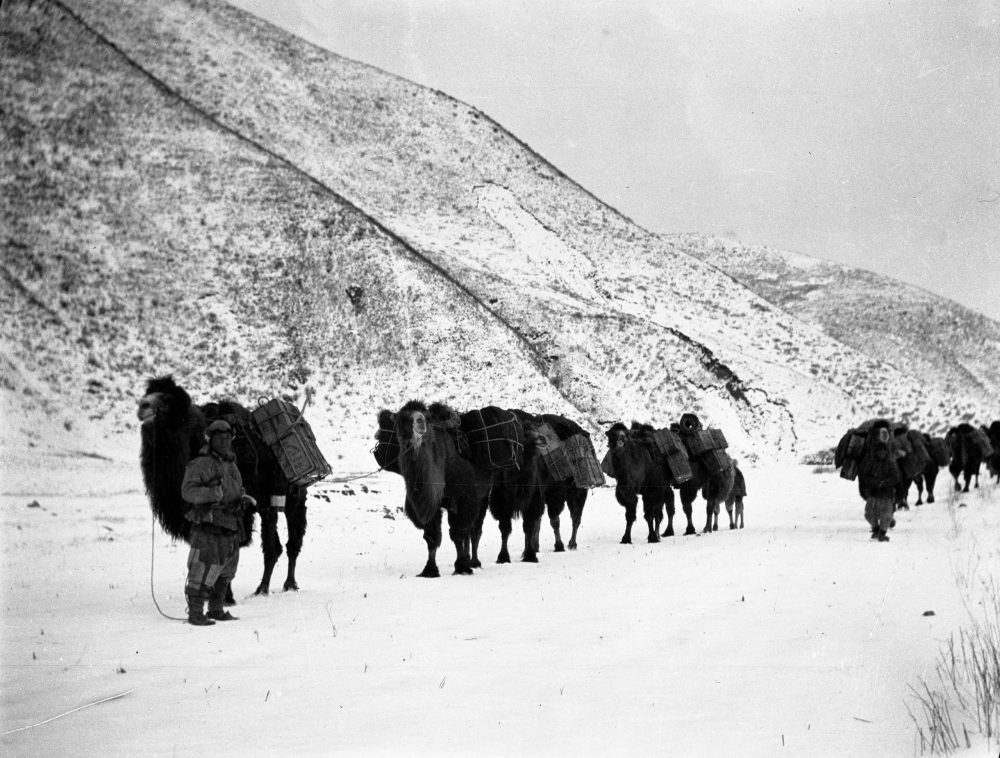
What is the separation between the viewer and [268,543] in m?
11.6

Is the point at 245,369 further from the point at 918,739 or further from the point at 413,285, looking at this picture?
the point at 918,739

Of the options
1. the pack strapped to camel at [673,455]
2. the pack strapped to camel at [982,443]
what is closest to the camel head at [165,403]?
the pack strapped to camel at [673,455]

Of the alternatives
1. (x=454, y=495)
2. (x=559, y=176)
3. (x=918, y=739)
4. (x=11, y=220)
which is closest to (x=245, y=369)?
(x=11, y=220)

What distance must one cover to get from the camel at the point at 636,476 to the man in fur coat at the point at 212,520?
10183 mm

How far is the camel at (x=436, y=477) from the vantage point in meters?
12.6

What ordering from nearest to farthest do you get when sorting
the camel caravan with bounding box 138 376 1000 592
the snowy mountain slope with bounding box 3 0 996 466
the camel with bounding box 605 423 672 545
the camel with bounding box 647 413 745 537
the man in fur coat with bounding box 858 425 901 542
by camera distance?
the camel caravan with bounding box 138 376 1000 592
the man in fur coat with bounding box 858 425 901 542
the camel with bounding box 605 423 672 545
the camel with bounding box 647 413 745 537
the snowy mountain slope with bounding box 3 0 996 466

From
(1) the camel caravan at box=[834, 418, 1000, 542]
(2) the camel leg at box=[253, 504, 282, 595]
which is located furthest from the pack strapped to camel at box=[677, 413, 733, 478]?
(2) the camel leg at box=[253, 504, 282, 595]

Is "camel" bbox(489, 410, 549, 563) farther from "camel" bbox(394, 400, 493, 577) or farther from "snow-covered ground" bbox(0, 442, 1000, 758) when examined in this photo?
"camel" bbox(394, 400, 493, 577)

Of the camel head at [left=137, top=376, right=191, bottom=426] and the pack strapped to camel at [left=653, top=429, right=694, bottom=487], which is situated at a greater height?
the camel head at [left=137, top=376, right=191, bottom=426]

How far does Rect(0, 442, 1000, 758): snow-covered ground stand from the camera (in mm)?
5562

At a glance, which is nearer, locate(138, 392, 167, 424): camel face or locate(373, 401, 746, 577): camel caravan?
locate(138, 392, 167, 424): camel face

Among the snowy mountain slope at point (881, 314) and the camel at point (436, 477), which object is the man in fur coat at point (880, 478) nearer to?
the camel at point (436, 477)

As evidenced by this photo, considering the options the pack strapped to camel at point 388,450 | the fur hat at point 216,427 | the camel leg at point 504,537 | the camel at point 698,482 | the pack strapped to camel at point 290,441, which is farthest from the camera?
the camel at point 698,482

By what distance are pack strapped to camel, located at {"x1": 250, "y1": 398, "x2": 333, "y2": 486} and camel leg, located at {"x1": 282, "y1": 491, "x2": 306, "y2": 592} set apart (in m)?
0.32
